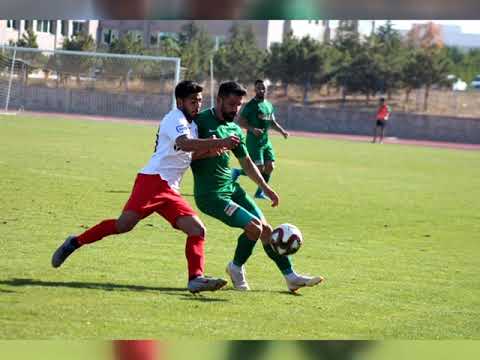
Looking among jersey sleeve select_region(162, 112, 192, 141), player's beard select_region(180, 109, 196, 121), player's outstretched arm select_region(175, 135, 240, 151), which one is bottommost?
player's outstretched arm select_region(175, 135, 240, 151)

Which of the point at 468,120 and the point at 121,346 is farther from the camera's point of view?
the point at 468,120

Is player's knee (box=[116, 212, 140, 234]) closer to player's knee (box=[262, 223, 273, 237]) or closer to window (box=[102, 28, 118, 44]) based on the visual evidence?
player's knee (box=[262, 223, 273, 237])

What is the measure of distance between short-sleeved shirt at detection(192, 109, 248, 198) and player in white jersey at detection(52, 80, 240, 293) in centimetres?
9

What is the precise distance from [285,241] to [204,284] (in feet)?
3.03

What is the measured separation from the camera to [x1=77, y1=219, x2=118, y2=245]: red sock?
7.66 meters

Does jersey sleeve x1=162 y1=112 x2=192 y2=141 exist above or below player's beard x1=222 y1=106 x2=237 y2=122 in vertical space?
below

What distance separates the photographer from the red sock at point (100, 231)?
766cm

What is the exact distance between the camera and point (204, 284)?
23.6 feet

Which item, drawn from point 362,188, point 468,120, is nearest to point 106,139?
point 362,188

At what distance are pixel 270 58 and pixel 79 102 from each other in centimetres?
1171

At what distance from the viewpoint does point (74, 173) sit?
63.4ft

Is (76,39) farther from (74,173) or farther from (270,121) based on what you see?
(270,121)

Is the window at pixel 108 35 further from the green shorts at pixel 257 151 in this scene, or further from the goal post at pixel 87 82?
the green shorts at pixel 257 151

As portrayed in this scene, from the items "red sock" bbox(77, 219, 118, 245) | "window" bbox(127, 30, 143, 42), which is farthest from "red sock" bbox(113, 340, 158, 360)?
"window" bbox(127, 30, 143, 42)
